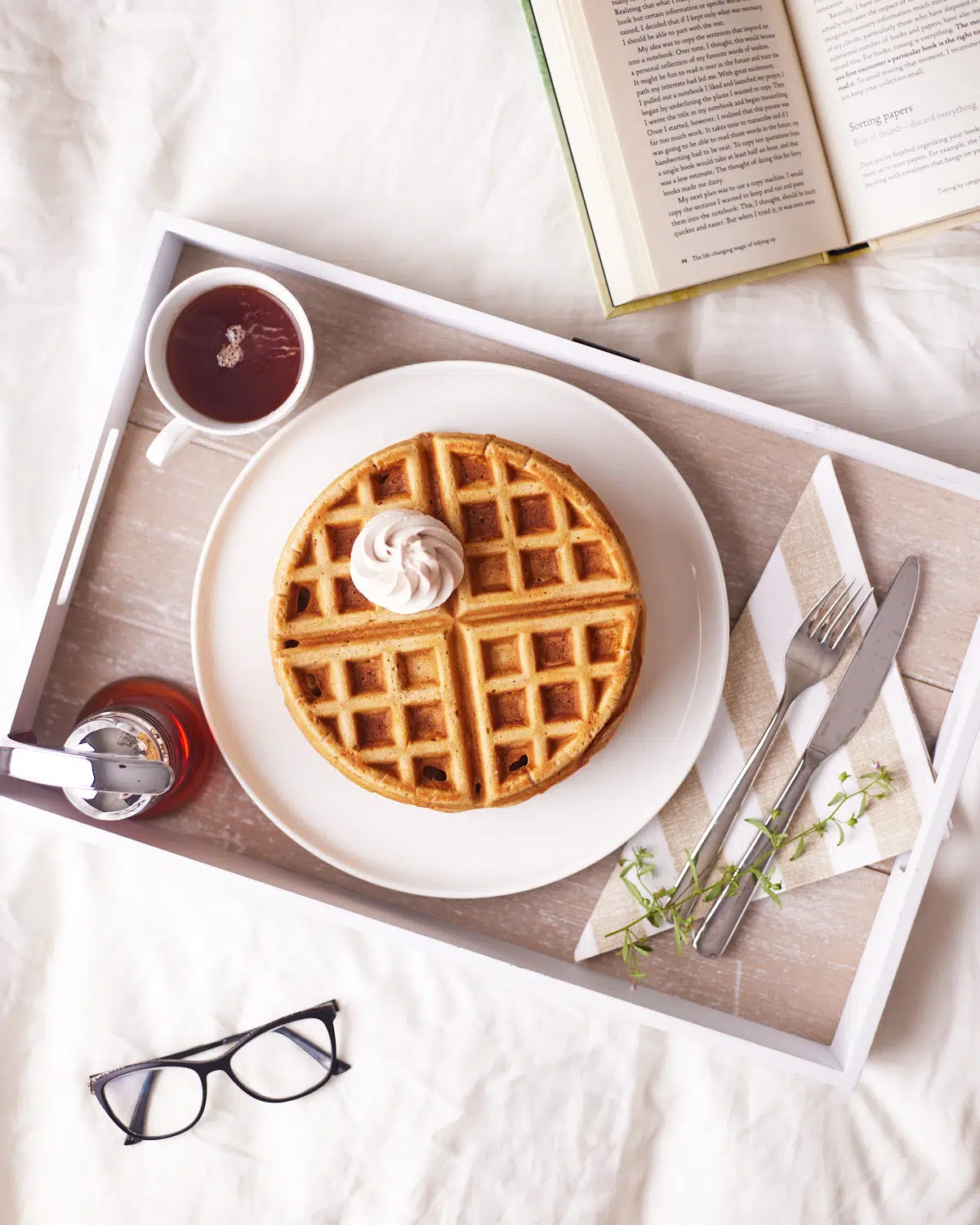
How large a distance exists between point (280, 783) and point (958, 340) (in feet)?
4.94

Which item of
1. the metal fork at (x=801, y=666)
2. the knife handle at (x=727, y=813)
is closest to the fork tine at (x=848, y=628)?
the metal fork at (x=801, y=666)

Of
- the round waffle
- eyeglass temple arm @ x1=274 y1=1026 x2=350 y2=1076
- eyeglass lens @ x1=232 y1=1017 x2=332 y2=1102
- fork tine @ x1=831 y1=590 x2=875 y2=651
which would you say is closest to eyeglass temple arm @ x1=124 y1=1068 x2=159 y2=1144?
eyeglass lens @ x1=232 y1=1017 x2=332 y2=1102

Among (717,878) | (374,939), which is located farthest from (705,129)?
(374,939)

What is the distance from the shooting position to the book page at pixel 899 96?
1646 mm

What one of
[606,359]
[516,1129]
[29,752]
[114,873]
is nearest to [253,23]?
[606,359]

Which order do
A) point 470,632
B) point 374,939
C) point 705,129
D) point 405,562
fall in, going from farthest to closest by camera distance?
point 374,939, point 705,129, point 470,632, point 405,562

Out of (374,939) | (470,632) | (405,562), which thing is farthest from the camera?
(374,939)

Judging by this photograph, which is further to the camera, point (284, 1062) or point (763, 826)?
point (284, 1062)

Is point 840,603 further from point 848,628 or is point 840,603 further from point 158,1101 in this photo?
point 158,1101

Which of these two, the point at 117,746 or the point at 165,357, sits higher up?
the point at 165,357

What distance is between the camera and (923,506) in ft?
5.38

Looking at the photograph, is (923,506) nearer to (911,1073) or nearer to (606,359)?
(606,359)

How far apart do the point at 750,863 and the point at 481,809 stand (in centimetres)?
48

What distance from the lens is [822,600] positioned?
1636mm
